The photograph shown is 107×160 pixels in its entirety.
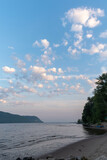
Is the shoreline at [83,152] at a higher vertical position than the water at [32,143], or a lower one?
higher

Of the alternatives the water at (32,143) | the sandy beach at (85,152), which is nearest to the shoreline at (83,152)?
the sandy beach at (85,152)

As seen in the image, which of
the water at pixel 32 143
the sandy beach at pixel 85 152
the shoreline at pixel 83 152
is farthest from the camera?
the water at pixel 32 143

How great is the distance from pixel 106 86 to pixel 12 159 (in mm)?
37782

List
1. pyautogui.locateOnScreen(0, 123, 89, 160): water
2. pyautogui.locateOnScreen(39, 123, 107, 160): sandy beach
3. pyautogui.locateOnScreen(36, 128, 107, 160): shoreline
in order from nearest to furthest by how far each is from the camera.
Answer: pyautogui.locateOnScreen(39, 123, 107, 160): sandy beach
pyautogui.locateOnScreen(36, 128, 107, 160): shoreline
pyautogui.locateOnScreen(0, 123, 89, 160): water

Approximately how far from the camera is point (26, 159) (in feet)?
45.3

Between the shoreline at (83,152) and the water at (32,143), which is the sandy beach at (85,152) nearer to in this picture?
the shoreline at (83,152)

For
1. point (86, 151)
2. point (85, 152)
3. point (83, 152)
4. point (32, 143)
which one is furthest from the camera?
point (32, 143)

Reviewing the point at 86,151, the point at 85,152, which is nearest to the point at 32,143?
the point at 86,151

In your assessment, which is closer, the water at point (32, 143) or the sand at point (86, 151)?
the sand at point (86, 151)

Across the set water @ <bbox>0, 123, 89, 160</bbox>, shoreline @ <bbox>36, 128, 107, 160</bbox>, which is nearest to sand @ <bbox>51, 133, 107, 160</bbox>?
shoreline @ <bbox>36, 128, 107, 160</bbox>

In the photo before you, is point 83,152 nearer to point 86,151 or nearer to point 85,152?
point 85,152

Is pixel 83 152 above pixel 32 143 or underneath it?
above

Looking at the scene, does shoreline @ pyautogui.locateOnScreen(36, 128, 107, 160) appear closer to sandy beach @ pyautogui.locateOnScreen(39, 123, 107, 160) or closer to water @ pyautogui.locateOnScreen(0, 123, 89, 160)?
sandy beach @ pyautogui.locateOnScreen(39, 123, 107, 160)

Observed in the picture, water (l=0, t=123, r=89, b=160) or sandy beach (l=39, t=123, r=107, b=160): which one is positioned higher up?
sandy beach (l=39, t=123, r=107, b=160)
